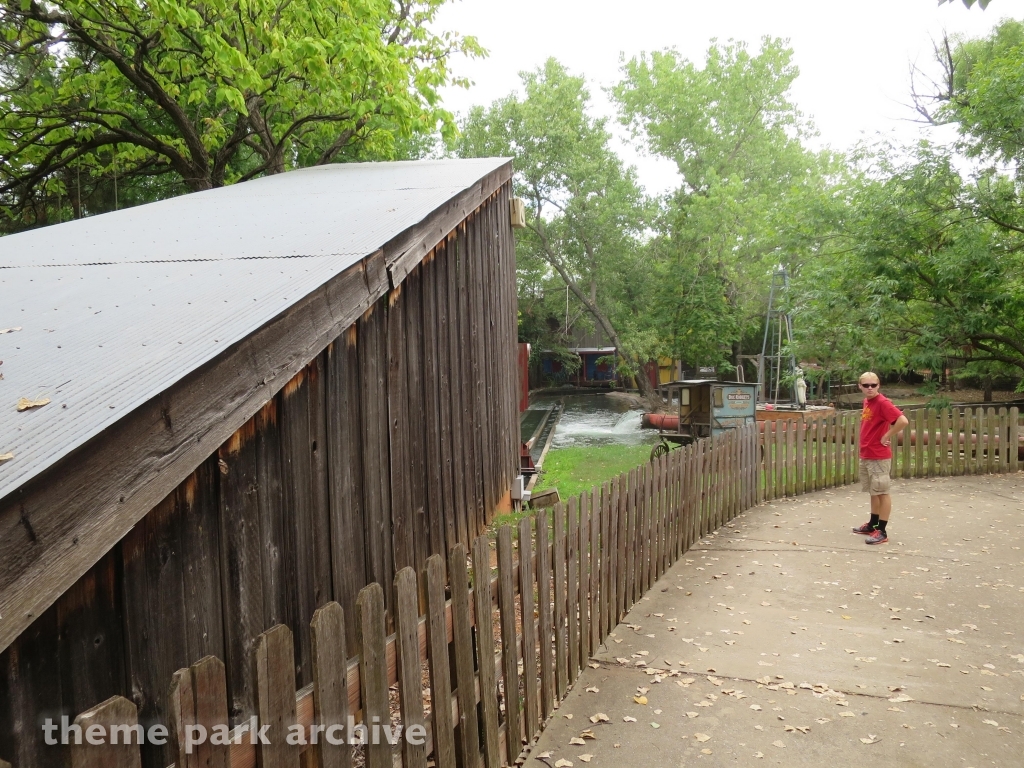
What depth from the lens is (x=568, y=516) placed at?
165 inches

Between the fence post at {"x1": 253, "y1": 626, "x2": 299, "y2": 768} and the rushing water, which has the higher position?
the fence post at {"x1": 253, "y1": 626, "x2": 299, "y2": 768}

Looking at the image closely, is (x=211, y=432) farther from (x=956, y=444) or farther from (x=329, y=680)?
(x=956, y=444)

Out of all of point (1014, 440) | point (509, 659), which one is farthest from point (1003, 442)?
point (509, 659)

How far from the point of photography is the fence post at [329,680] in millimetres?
Answer: 2029

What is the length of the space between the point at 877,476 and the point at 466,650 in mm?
6011

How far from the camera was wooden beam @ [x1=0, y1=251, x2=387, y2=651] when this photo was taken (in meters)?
1.71

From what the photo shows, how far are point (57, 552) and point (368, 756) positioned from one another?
3.67 ft

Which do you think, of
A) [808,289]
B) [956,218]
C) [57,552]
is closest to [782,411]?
[808,289]

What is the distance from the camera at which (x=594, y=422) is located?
33.9 meters

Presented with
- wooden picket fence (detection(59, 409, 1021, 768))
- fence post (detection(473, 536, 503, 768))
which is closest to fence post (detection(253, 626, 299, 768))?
wooden picket fence (detection(59, 409, 1021, 768))

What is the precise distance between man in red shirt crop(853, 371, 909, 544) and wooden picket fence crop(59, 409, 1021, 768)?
1767 millimetres

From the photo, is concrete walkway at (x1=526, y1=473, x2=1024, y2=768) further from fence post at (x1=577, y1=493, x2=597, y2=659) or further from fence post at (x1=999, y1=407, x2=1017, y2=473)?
fence post at (x1=999, y1=407, x2=1017, y2=473)

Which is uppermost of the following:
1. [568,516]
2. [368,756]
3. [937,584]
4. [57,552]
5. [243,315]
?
[243,315]

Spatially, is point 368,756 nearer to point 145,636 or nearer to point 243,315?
point 145,636
